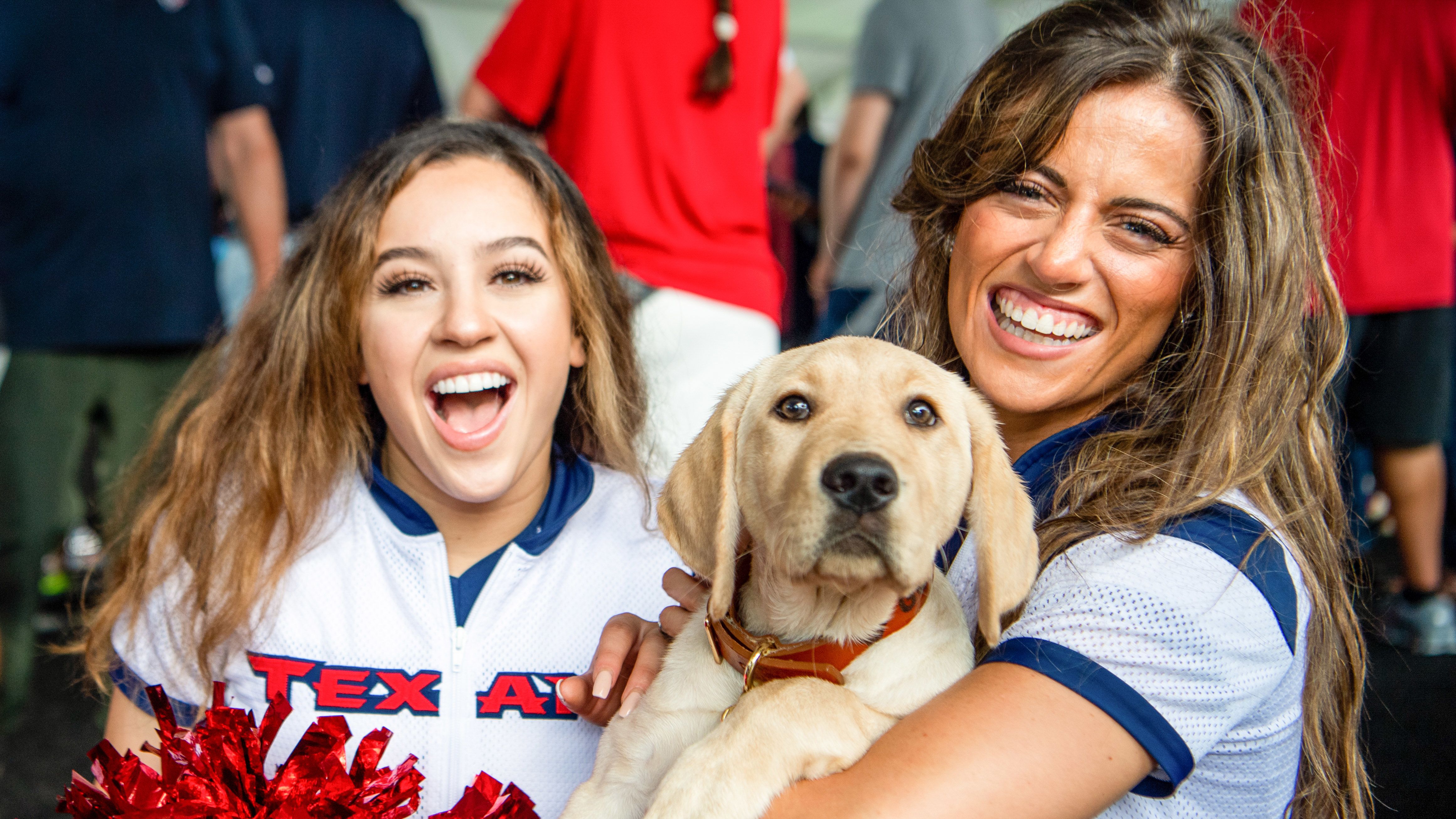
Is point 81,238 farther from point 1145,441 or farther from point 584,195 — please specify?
point 1145,441

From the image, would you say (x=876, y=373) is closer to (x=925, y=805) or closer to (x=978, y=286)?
(x=978, y=286)

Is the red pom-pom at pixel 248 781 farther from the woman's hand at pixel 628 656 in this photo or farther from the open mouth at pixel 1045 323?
the open mouth at pixel 1045 323

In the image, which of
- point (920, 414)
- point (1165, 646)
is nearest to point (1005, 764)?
point (1165, 646)

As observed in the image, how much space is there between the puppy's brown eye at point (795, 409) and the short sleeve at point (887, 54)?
2.78 m

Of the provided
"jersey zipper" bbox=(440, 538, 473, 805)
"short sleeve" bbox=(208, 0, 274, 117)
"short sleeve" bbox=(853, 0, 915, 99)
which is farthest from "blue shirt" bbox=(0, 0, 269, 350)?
"short sleeve" bbox=(853, 0, 915, 99)

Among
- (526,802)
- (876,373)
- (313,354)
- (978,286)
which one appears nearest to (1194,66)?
(978,286)

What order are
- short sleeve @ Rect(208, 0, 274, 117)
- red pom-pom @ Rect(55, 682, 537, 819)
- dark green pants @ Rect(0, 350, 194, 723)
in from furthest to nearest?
short sleeve @ Rect(208, 0, 274, 117)
dark green pants @ Rect(0, 350, 194, 723)
red pom-pom @ Rect(55, 682, 537, 819)

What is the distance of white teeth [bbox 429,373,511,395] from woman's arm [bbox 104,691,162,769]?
891mm

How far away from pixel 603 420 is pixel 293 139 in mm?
2717

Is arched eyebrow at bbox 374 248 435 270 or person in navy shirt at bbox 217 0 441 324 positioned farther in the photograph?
person in navy shirt at bbox 217 0 441 324

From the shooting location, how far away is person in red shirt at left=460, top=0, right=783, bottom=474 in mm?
3021

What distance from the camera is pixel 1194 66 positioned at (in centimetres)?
170

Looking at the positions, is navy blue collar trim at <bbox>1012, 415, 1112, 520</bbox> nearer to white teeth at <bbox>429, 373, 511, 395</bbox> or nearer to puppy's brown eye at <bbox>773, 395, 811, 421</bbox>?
puppy's brown eye at <bbox>773, 395, 811, 421</bbox>

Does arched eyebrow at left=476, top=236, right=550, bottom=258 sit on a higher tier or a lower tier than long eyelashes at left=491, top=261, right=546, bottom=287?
higher
